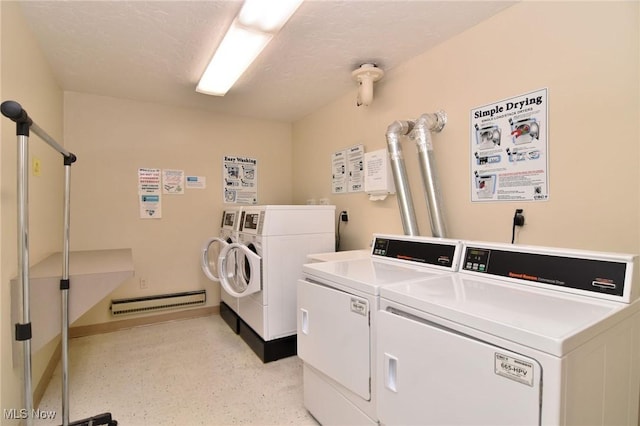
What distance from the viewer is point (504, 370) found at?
910mm

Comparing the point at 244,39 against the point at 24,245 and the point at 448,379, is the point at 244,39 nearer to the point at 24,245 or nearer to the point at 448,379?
the point at 24,245

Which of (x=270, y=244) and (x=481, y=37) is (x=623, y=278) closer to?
(x=481, y=37)

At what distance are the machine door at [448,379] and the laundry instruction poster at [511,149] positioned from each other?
1112 millimetres

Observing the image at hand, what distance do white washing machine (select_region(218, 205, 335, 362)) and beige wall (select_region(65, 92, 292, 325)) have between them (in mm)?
980

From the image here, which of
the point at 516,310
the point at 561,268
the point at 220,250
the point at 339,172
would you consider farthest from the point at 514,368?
the point at 220,250

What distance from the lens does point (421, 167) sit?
2105 mm

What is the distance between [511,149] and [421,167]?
52cm

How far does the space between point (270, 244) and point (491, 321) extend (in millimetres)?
1873

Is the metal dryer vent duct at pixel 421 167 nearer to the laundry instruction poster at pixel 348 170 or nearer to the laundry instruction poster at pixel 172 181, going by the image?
the laundry instruction poster at pixel 348 170

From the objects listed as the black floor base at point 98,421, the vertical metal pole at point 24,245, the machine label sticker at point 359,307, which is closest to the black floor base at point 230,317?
the black floor base at point 98,421

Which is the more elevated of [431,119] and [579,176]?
[431,119]

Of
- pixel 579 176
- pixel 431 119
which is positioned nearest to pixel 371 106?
pixel 431 119

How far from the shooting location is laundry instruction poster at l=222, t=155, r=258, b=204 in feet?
12.7

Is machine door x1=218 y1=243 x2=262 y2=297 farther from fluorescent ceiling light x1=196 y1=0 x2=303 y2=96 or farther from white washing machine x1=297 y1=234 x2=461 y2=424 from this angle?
fluorescent ceiling light x1=196 y1=0 x2=303 y2=96
